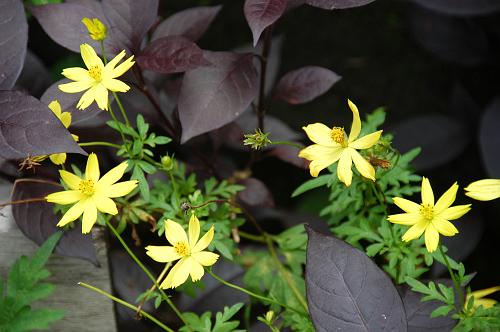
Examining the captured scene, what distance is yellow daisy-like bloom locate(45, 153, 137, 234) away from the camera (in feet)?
3.22

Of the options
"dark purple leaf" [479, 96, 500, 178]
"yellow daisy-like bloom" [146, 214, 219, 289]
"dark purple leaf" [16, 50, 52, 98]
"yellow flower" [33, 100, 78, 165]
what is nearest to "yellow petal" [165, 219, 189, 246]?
"yellow daisy-like bloom" [146, 214, 219, 289]

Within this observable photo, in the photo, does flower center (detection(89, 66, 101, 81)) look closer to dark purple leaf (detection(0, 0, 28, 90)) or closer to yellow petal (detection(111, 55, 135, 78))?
yellow petal (detection(111, 55, 135, 78))

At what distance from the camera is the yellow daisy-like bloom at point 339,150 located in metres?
0.97

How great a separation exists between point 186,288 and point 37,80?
56 cm

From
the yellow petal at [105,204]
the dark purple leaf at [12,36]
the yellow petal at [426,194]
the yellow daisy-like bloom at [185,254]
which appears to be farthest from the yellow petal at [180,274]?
the dark purple leaf at [12,36]

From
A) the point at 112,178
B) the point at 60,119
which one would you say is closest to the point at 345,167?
the point at 112,178

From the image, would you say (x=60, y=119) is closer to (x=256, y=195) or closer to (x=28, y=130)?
(x=28, y=130)

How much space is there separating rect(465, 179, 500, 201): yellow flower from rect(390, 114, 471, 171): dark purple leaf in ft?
2.84

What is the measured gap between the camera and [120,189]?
0.99m

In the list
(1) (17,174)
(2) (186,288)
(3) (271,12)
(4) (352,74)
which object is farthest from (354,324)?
(4) (352,74)

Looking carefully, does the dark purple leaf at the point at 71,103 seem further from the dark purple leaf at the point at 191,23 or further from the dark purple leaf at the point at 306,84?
the dark purple leaf at the point at 306,84

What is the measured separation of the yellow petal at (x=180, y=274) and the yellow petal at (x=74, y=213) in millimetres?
154

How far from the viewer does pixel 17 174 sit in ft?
4.14

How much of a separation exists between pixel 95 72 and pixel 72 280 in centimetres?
41
